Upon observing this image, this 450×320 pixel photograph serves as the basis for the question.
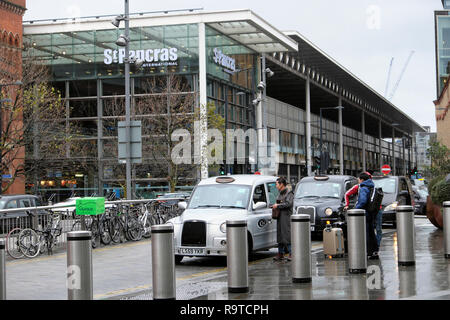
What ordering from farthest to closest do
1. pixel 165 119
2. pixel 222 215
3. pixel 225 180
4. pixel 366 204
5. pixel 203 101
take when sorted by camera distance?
1. pixel 203 101
2. pixel 165 119
3. pixel 225 180
4. pixel 222 215
5. pixel 366 204

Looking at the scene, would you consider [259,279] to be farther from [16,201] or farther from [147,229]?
[16,201]

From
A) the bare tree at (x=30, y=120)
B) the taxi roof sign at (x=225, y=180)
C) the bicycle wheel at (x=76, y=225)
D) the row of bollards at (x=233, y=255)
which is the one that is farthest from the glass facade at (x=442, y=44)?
the row of bollards at (x=233, y=255)

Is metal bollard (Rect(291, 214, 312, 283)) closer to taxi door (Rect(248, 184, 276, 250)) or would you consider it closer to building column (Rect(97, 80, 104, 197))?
taxi door (Rect(248, 184, 276, 250))

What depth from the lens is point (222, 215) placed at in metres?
14.7

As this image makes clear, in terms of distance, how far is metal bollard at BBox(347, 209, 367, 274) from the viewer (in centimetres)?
1156

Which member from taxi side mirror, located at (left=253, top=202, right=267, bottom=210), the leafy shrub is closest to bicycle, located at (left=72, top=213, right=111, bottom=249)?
taxi side mirror, located at (left=253, top=202, right=267, bottom=210)

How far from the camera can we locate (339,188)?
2098 cm

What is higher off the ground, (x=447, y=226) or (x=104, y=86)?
(x=104, y=86)

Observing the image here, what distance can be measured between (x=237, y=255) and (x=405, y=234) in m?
3.77

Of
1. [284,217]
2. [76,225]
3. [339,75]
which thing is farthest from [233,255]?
[339,75]

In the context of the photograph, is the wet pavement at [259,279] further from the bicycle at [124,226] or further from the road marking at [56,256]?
the bicycle at [124,226]

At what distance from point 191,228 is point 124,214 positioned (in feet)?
22.7

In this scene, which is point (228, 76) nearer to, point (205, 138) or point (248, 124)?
point (248, 124)
